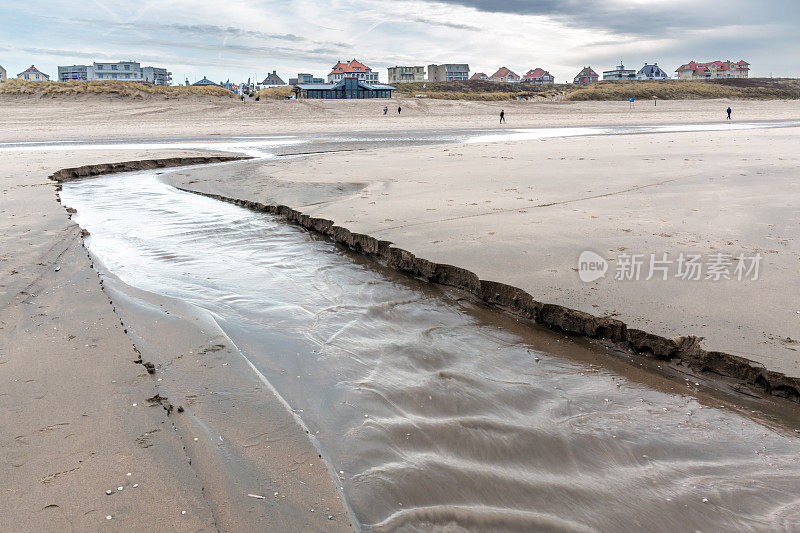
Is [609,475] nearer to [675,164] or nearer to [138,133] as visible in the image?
[675,164]

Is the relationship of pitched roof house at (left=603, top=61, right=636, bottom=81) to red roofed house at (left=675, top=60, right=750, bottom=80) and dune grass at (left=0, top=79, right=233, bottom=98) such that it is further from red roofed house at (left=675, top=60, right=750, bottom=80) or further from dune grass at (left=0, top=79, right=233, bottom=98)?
dune grass at (left=0, top=79, right=233, bottom=98)

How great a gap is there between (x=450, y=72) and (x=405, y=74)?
10.8m

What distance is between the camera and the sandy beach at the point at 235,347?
2336mm

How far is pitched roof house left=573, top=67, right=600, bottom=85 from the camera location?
139 meters

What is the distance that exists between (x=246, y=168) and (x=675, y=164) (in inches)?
353

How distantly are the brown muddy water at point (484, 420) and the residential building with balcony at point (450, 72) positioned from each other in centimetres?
12596

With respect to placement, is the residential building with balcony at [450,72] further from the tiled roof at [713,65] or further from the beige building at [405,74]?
the tiled roof at [713,65]

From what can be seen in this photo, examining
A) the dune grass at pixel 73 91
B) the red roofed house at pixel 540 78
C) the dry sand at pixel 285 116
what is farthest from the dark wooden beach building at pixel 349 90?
the red roofed house at pixel 540 78

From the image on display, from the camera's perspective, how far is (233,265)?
6.02 meters

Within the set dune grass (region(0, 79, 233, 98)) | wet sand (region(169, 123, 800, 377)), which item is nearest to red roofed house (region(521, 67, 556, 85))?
dune grass (region(0, 79, 233, 98))

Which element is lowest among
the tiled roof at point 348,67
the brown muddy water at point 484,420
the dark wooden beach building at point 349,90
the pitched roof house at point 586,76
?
the brown muddy water at point 484,420

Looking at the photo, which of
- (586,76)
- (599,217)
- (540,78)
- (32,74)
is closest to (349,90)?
(599,217)

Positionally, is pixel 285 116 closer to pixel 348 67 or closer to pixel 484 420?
pixel 484 420

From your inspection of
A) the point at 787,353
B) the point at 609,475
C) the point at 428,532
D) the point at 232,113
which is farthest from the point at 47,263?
the point at 232,113
